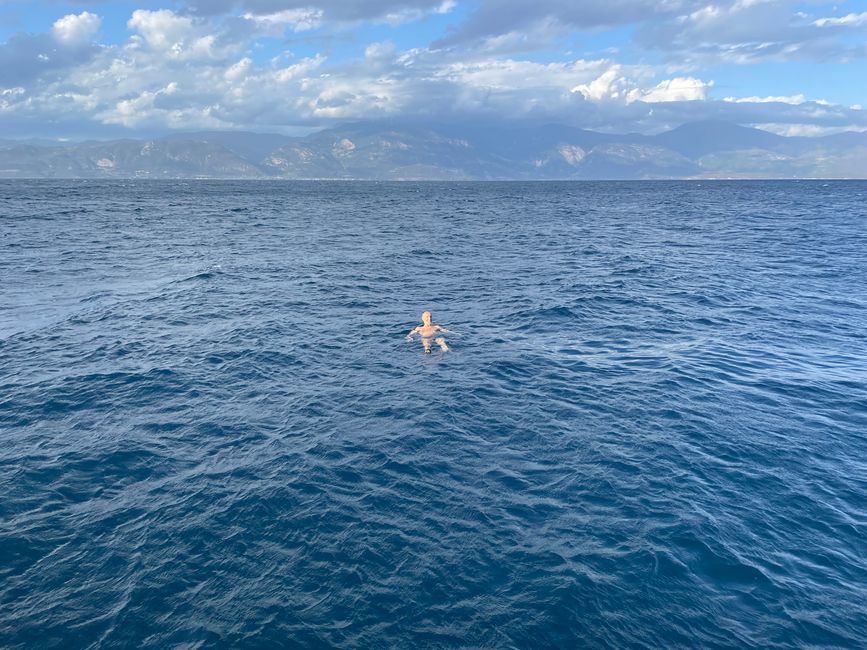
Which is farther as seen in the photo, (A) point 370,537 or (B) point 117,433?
(B) point 117,433

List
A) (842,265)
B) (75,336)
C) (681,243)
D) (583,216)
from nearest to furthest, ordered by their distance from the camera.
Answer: (75,336), (842,265), (681,243), (583,216)

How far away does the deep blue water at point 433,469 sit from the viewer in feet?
44.1

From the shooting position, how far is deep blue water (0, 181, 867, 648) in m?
13.4

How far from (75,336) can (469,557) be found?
2932cm

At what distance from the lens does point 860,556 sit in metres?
15.4

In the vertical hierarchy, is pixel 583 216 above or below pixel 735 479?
below

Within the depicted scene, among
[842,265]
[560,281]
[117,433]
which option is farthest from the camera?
[842,265]

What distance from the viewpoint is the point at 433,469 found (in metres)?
19.7

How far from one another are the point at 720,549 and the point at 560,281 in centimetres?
3682

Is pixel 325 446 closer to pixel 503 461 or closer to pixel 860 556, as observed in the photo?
pixel 503 461

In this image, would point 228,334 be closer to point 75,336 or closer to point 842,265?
point 75,336

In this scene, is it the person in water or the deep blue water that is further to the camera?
the person in water

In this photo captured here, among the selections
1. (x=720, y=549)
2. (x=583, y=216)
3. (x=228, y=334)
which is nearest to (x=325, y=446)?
(x=720, y=549)

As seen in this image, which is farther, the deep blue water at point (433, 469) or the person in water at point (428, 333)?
the person in water at point (428, 333)
